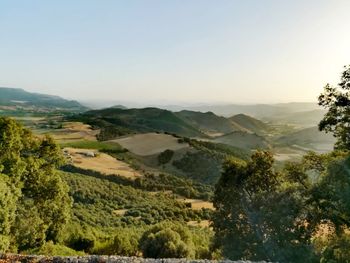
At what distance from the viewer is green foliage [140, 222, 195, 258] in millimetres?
26122

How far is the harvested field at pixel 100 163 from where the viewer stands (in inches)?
2813

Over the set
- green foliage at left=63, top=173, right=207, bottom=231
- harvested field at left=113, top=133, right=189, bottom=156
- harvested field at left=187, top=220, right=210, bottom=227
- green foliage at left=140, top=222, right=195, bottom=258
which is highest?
green foliage at left=140, top=222, right=195, bottom=258

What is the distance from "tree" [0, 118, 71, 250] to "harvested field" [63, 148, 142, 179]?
40176mm

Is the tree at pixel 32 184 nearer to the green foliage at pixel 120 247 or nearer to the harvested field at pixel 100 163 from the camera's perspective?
the green foliage at pixel 120 247

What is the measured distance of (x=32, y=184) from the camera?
89.2ft

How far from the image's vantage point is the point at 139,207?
1914 inches

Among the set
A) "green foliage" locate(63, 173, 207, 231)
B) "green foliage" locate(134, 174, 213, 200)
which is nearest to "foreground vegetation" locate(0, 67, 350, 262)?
"green foliage" locate(63, 173, 207, 231)

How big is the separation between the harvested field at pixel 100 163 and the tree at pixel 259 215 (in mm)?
46861

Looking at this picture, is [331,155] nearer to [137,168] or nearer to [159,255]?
[159,255]

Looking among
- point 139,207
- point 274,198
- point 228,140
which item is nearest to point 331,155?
point 274,198

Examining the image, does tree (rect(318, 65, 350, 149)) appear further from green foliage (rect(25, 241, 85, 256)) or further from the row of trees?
green foliage (rect(25, 241, 85, 256))

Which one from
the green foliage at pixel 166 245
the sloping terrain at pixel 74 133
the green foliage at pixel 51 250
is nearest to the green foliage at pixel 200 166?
the sloping terrain at pixel 74 133

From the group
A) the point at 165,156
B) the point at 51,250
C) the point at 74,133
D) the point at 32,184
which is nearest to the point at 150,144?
the point at 165,156

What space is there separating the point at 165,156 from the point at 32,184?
60325 mm
